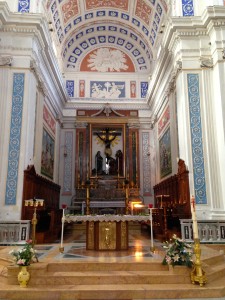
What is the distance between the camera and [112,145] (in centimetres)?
1681

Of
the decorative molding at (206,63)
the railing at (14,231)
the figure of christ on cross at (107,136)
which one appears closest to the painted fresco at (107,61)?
the figure of christ on cross at (107,136)

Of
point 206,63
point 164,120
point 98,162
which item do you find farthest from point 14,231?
point 98,162

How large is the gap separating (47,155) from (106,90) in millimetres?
6090

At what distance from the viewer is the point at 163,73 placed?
12727mm

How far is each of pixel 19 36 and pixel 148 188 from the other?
383 inches

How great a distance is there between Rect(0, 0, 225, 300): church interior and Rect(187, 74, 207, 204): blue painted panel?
4 centimetres

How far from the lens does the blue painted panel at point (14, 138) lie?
349 inches

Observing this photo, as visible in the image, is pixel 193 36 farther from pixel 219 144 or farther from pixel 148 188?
pixel 148 188

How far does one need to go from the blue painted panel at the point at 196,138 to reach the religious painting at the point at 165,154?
2.74 metres

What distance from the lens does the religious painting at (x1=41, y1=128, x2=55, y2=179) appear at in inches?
482

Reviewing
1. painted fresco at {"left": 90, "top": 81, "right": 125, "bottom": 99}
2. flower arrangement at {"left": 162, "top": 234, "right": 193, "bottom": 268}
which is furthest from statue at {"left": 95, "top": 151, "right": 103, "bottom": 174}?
flower arrangement at {"left": 162, "top": 234, "right": 193, "bottom": 268}

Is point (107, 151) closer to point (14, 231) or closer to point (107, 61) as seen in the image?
point (107, 61)

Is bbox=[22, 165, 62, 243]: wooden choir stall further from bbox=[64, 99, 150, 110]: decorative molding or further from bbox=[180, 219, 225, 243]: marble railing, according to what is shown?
bbox=[64, 99, 150, 110]: decorative molding

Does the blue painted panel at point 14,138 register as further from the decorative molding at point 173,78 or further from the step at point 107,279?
the decorative molding at point 173,78
